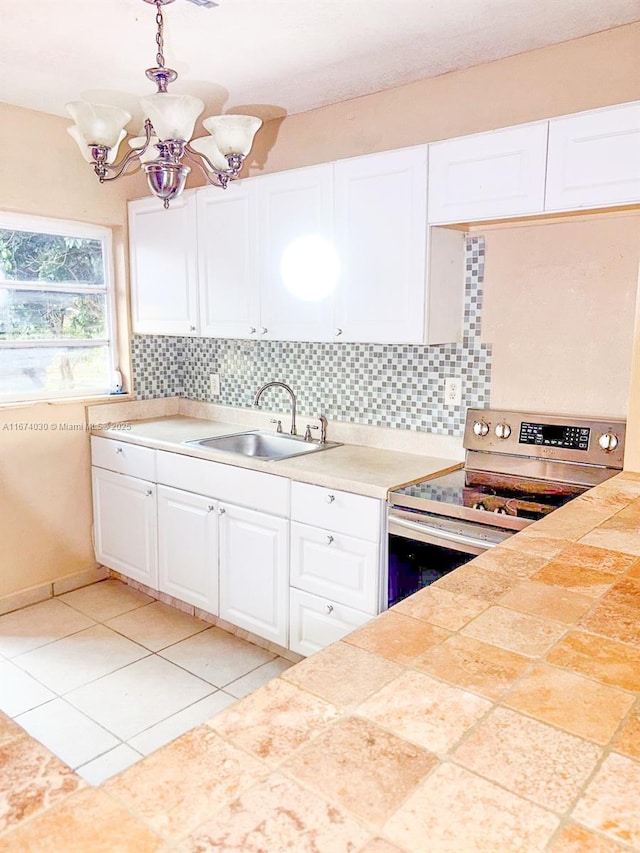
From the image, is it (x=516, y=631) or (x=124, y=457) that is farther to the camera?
(x=124, y=457)

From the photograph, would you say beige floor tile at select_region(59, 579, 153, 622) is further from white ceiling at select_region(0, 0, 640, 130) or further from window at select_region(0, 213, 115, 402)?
white ceiling at select_region(0, 0, 640, 130)

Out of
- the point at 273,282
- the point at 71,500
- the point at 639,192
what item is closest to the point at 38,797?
the point at 639,192

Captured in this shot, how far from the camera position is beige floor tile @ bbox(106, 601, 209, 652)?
3.12 m

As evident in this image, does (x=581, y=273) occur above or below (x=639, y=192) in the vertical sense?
below

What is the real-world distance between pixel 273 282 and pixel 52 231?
4.40ft

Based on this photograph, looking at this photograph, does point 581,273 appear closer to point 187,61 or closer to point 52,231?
point 187,61

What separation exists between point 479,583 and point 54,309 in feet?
10.1

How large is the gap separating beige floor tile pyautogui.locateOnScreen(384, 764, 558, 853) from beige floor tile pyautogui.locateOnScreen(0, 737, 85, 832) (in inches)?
13.2

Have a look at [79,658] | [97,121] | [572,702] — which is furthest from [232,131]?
[79,658]

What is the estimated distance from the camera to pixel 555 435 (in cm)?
253

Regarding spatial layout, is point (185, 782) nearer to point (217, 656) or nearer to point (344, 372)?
point (217, 656)

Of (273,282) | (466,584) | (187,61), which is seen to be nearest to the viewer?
(466,584)

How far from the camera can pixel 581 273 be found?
2.45 metres

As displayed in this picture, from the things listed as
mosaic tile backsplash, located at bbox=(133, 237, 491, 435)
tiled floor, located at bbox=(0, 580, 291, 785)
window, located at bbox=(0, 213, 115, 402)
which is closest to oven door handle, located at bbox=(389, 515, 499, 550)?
mosaic tile backsplash, located at bbox=(133, 237, 491, 435)
